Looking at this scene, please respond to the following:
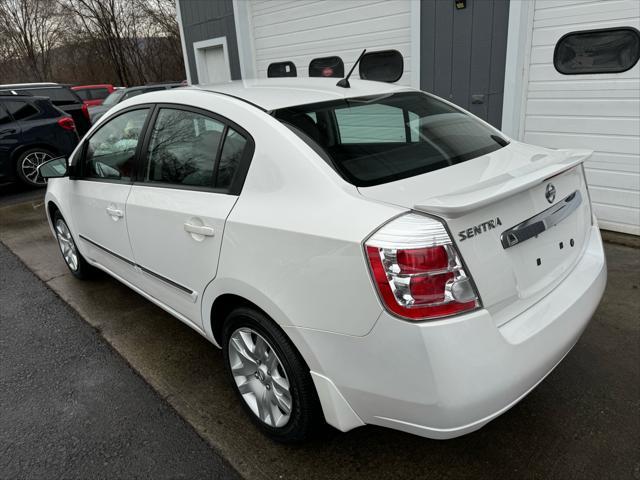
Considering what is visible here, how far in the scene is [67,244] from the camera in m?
4.19

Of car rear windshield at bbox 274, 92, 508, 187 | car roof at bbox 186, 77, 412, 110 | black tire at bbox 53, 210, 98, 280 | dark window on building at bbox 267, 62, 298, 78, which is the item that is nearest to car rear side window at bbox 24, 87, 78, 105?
dark window on building at bbox 267, 62, 298, 78

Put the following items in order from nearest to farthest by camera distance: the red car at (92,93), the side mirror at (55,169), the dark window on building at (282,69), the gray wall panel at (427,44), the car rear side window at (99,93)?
the side mirror at (55,169), the gray wall panel at (427,44), the dark window on building at (282,69), the red car at (92,93), the car rear side window at (99,93)

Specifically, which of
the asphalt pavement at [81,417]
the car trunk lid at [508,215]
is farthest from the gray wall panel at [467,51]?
the asphalt pavement at [81,417]

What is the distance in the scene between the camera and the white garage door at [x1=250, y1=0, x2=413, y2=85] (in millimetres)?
5898

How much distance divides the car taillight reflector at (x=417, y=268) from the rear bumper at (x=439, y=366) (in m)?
0.05

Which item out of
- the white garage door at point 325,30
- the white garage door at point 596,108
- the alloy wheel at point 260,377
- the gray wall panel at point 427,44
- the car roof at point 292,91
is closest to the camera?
the alloy wheel at point 260,377

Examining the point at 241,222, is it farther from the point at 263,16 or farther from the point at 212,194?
the point at 263,16

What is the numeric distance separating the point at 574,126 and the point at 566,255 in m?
3.24

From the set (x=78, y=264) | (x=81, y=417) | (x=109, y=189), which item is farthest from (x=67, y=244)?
(x=81, y=417)

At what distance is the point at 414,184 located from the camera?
1.85 meters

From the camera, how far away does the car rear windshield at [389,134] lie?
197 centimetres

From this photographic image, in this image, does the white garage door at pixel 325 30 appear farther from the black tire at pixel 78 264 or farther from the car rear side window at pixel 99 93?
the car rear side window at pixel 99 93

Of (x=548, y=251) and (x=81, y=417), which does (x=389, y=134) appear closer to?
(x=548, y=251)

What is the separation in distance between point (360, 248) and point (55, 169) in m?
2.86
